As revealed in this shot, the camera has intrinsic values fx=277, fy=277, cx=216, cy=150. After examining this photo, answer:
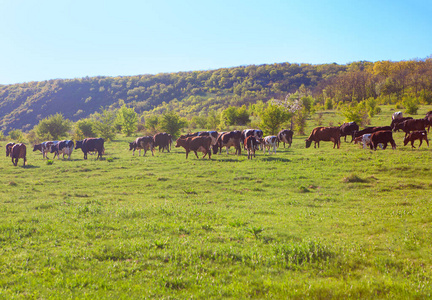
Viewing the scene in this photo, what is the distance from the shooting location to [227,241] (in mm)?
8258

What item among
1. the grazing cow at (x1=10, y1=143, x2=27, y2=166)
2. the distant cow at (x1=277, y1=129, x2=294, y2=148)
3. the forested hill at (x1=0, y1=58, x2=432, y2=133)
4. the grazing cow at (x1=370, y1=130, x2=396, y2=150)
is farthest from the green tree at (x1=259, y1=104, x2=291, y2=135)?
the forested hill at (x1=0, y1=58, x2=432, y2=133)

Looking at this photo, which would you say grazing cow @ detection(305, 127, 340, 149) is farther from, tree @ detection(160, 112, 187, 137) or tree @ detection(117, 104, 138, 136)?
tree @ detection(117, 104, 138, 136)

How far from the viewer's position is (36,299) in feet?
17.4

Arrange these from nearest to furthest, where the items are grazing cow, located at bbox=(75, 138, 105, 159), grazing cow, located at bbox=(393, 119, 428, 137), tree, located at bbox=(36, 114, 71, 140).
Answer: grazing cow, located at bbox=(393, 119, 428, 137) < grazing cow, located at bbox=(75, 138, 105, 159) < tree, located at bbox=(36, 114, 71, 140)

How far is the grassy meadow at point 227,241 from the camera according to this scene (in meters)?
5.62

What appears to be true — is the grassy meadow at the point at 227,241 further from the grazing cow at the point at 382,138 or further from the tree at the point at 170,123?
the tree at the point at 170,123

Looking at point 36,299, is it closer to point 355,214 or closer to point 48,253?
point 48,253

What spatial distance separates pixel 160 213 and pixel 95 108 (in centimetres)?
18530

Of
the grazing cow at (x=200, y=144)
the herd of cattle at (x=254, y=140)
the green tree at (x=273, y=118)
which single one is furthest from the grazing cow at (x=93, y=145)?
the green tree at (x=273, y=118)

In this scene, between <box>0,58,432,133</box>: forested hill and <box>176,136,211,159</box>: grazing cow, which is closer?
<box>176,136,211,159</box>: grazing cow

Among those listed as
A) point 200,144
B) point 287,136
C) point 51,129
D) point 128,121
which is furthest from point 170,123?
point 51,129

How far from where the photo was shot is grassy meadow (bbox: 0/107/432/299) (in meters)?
5.62

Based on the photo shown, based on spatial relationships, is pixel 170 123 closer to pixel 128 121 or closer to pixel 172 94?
pixel 128 121

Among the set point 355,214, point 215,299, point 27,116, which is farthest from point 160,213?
point 27,116
